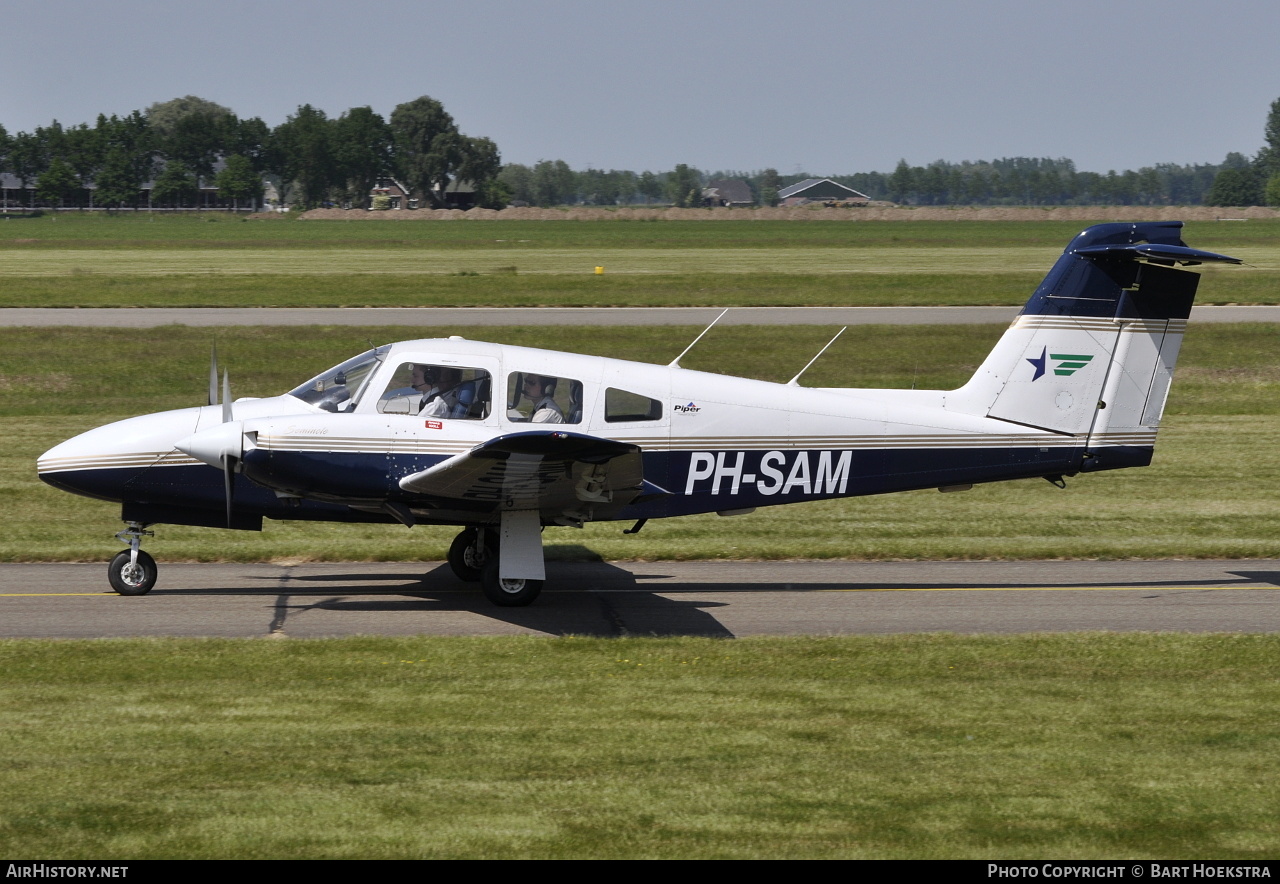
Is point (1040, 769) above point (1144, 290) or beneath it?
beneath

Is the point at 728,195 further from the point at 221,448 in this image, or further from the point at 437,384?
the point at 221,448

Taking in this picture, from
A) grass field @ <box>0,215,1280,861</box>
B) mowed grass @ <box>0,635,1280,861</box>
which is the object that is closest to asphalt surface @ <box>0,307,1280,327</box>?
grass field @ <box>0,215,1280,861</box>

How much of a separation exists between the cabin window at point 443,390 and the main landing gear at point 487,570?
148 cm

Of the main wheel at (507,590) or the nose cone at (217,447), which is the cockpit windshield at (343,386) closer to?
the nose cone at (217,447)

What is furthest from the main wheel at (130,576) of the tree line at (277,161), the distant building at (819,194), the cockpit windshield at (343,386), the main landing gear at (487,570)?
the distant building at (819,194)

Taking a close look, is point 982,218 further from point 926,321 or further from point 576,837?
point 576,837

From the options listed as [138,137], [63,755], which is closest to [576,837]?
[63,755]

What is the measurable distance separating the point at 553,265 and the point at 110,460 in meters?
46.2

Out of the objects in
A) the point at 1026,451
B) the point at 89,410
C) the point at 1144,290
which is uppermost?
the point at 1144,290

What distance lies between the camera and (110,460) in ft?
38.8

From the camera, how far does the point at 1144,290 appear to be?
12.9 m

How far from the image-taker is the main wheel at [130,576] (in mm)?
12320

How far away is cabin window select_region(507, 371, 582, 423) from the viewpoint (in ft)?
39.0

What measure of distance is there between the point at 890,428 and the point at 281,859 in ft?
25.7
